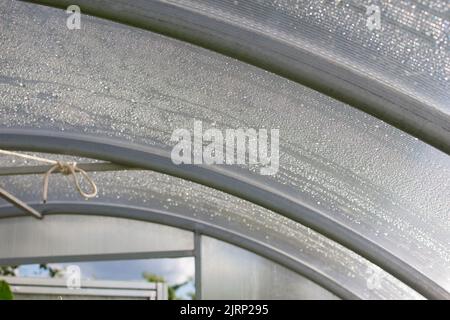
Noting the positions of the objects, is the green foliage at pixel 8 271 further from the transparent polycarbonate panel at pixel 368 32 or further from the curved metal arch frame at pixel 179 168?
the transparent polycarbonate panel at pixel 368 32

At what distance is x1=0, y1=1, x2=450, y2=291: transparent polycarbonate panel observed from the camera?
13.0ft

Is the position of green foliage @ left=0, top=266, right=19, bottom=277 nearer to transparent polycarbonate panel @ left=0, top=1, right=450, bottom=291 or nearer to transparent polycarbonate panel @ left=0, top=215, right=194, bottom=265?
transparent polycarbonate panel @ left=0, top=215, right=194, bottom=265

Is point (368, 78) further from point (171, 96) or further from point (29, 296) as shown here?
point (29, 296)

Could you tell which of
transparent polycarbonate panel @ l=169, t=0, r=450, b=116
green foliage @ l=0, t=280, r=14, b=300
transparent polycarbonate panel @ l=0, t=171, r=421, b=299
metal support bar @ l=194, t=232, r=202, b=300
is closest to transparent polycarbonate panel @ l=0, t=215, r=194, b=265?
metal support bar @ l=194, t=232, r=202, b=300

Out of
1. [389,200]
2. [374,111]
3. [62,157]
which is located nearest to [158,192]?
[62,157]

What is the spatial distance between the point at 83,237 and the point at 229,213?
1501 mm

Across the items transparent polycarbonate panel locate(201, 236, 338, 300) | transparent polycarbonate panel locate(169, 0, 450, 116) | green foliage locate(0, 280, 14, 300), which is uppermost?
transparent polycarbonate panel locate(201, 236, 338, 300)

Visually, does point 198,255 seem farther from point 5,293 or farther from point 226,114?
point 5,293

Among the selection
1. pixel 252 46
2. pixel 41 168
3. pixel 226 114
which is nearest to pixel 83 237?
pixel 41 168

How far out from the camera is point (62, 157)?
5.85 metres

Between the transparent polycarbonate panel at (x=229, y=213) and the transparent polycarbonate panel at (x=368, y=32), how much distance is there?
2.57 m

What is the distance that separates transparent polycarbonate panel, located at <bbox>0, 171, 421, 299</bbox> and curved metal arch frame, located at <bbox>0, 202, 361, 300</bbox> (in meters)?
0.04

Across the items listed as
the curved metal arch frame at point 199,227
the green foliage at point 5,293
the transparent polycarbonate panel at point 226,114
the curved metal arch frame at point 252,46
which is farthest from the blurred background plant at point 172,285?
the green foliage at point 5,293

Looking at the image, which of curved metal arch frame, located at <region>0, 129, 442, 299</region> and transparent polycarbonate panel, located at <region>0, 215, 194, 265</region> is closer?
curved metal arch frame, located at <region>0, 129, 442, 299</region>
